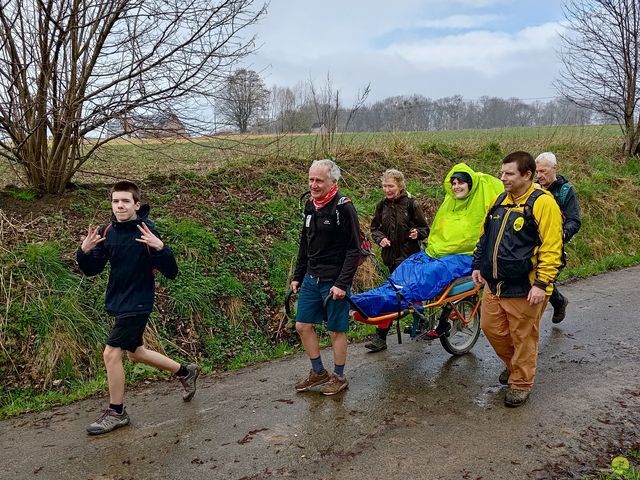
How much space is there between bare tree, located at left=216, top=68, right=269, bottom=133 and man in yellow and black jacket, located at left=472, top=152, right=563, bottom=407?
210 inches

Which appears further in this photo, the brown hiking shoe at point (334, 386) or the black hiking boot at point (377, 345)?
the black hiking boot at point (377, 345)

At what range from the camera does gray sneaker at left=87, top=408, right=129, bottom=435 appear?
14.3 feet

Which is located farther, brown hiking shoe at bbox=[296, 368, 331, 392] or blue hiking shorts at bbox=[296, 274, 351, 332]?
brown hiking shoe at bbox=[296, 368, 331, 392]

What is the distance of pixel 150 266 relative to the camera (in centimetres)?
450

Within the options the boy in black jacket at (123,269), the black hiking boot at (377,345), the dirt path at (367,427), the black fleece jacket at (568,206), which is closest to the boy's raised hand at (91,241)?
the boy in black jacket at (123,269)

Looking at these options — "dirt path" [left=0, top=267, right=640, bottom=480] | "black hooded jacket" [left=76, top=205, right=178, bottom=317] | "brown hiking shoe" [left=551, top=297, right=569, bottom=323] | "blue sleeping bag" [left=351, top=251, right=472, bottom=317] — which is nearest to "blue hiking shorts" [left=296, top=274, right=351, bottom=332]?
"blue sleeping bag" [left=351, top=251, right=472, bottom=317]

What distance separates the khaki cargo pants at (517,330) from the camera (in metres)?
4.64

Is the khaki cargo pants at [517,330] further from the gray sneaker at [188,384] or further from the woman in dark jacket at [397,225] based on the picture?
the gray sneaker at [188,384]

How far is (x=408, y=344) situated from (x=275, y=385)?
72.8 inches

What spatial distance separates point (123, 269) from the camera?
4.42m

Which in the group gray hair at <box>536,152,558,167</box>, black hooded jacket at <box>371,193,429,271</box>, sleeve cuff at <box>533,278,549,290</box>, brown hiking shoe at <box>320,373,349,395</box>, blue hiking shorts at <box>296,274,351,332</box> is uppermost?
gray hair at <box>536,152,558,167</box>

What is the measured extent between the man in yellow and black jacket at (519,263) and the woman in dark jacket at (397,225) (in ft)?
4.68

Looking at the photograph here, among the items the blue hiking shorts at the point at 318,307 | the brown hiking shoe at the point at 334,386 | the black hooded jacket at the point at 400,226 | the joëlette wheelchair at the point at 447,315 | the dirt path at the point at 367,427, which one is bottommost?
the dirt path at the point at 367,427

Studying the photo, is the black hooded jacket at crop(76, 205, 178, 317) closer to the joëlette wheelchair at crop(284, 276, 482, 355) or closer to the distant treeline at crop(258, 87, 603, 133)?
the joëlette wheelchair at crop(284, 276, 482, 355)
